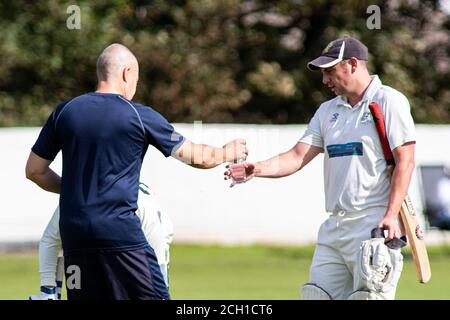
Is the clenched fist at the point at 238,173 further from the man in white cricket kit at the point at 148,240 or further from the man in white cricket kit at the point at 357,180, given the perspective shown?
the man in white cricket kit at the point at 148,240

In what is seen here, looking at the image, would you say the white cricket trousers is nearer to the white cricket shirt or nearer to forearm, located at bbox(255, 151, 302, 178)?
the white cricket shirt

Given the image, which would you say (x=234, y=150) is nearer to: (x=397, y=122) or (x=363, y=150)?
(x=363, y=150)

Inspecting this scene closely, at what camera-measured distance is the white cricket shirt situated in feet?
24.2

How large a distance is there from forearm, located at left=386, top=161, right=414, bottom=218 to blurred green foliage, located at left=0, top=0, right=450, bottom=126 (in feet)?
60.7

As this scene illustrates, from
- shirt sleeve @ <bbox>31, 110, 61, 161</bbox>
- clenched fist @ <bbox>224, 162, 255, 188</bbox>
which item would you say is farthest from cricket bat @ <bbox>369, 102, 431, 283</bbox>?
shirt sleeve @ <bbox>31, 110, 61, 161</bbox>

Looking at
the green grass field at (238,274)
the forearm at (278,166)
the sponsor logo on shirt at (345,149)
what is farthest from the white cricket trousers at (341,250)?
the green grass field at (238,274)

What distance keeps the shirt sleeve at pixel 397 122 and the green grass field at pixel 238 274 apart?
19.5ft

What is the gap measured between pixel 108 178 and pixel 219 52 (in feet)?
70.2

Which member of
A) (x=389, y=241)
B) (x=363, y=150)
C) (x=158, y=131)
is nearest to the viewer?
(x=158, y=131)

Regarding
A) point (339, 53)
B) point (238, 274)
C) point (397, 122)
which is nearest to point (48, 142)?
point (339, 53)

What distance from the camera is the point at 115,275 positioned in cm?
709

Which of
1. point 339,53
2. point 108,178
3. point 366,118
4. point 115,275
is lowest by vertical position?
point 115,275

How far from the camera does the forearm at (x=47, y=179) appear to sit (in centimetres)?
739

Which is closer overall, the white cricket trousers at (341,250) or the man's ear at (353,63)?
the white cricket trousers at (341,250)
